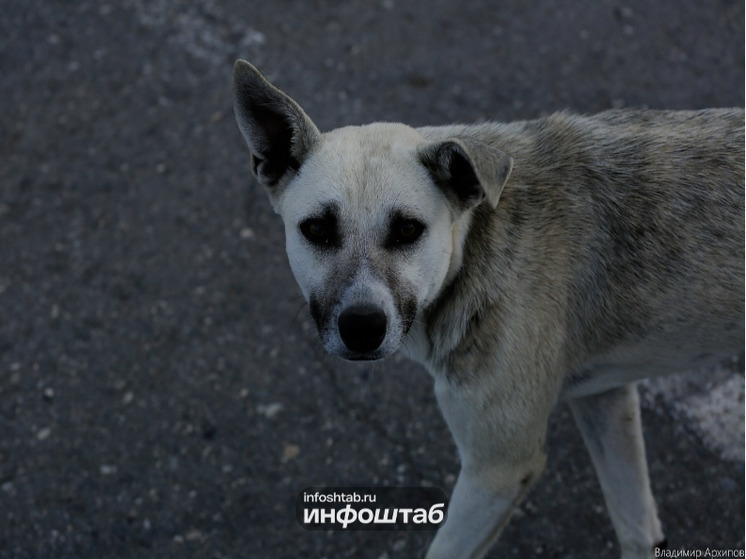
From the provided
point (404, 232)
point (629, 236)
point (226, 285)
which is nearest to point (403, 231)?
point (404, 232)

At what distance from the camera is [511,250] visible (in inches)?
108

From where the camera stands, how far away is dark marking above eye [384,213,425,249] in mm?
2531

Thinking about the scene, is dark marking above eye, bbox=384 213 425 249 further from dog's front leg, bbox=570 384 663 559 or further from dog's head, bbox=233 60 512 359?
dog's front leg, bbox=570 384 663 559

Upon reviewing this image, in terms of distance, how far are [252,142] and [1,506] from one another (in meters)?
2.09

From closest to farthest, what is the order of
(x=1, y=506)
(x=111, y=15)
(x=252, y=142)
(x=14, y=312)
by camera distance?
(x=252, y=142) < (x=1, y=506) < (x=14, y=312) < (x=111, y=15)

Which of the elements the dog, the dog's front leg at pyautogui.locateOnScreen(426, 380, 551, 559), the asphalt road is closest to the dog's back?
the dog

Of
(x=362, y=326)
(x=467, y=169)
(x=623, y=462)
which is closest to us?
(x=362, y=326)

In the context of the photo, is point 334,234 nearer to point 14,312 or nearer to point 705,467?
point 705,467

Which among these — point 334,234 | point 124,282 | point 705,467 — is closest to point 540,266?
point 334,234

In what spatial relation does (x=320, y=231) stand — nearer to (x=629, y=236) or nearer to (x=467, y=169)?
(x=467, y=169)

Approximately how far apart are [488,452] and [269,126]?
50.9 inches

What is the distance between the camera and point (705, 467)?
3619 millimetres

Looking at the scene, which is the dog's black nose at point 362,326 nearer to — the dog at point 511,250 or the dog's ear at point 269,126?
the dog at point 511,250

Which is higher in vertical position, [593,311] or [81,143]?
[593,311]
